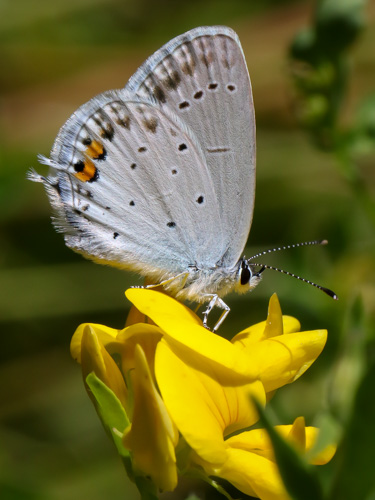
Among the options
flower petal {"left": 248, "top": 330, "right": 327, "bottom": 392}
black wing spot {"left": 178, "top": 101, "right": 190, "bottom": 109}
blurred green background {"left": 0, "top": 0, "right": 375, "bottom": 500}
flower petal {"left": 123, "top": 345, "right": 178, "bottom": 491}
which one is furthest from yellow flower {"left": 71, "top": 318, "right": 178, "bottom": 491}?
black wing spot {"left": 178, "top": 101, "right": 190, "bottom": 109}

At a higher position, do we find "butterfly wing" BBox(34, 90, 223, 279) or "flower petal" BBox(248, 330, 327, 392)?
"butterfly wing" BBox(34, 90, 223, 279)

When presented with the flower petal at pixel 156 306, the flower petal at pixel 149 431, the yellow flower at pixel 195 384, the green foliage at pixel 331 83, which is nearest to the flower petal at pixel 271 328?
the yellow flower at pixel 195 384

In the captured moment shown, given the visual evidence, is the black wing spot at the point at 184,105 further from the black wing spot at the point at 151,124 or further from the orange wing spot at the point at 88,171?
the orange wing spot at the point at 88,171

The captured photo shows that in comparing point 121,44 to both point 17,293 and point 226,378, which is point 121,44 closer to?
point 17,293

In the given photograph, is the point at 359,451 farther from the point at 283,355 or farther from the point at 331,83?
the point at 331,83

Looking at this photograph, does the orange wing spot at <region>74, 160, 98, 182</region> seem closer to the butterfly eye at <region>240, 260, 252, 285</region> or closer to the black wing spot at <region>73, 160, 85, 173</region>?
the black wing spot at <region>73, 160, 85, 173</region>

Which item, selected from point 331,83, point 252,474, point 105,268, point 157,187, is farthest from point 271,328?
point 105,268

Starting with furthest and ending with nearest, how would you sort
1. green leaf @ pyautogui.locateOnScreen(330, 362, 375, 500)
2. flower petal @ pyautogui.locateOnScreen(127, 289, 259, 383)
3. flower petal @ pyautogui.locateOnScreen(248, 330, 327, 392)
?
flower petal @ pyautogui.locateOnScreen(248, 330, 327, 392) → flower petal @ pyautogui.locateOnScreen(127, 289, 259, 383) → green leaf @ pyautogui.locateOnScreen(330, 362, 375, 500)
